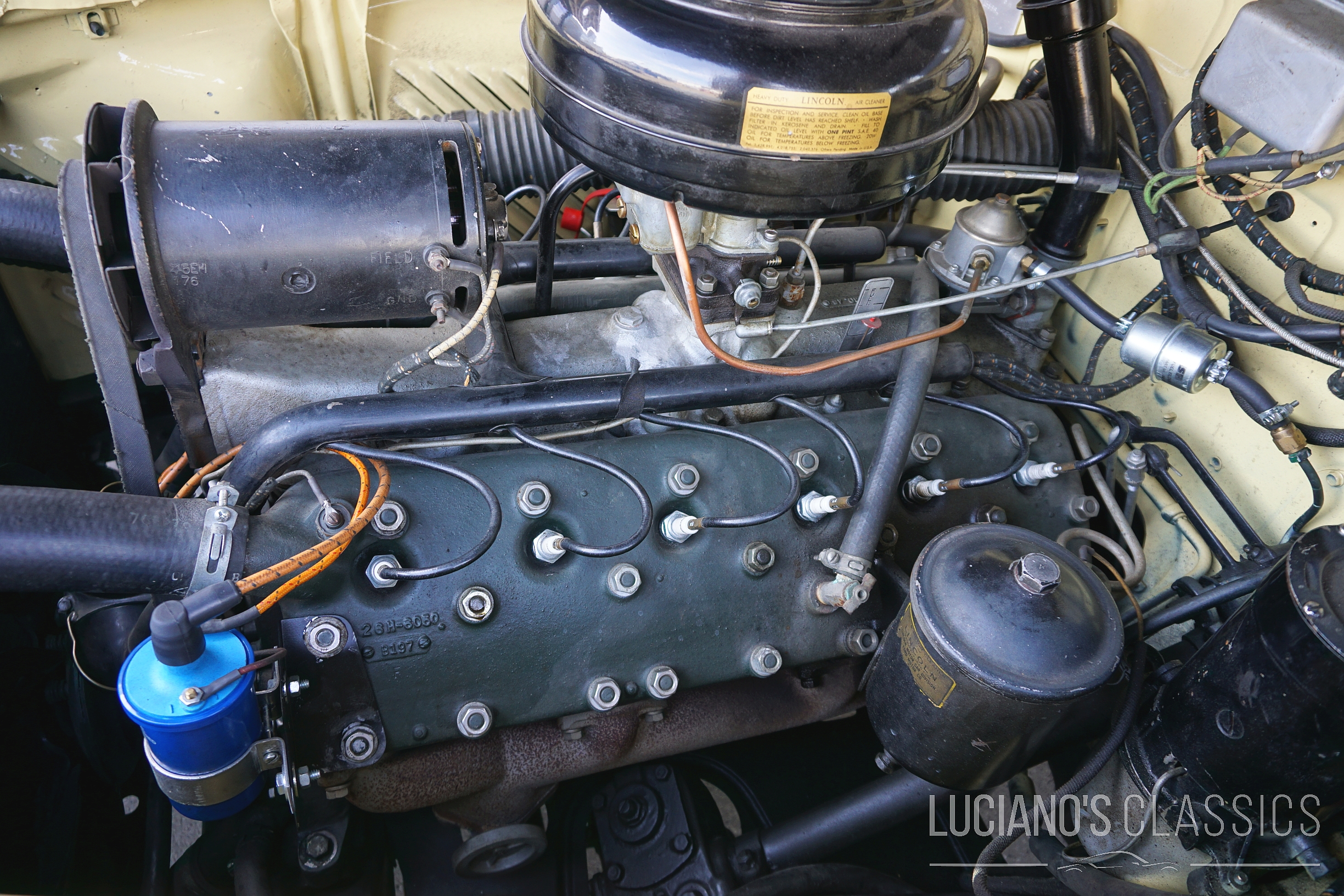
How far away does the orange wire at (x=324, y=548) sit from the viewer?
37.1 inches

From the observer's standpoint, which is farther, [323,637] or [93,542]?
[323,637]

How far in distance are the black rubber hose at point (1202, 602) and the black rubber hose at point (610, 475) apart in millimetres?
774

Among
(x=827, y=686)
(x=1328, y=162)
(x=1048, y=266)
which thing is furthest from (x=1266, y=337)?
(x=827, y=686)

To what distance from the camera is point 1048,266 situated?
59.9 inches

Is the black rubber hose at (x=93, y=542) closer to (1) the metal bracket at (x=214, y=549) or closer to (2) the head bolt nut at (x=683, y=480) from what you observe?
(1) the metal bracket at (x=214, y=549)

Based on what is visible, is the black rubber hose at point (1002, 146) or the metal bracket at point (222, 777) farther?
the black rubber hose at point (1002, 146)

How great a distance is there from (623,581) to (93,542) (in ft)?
1.97

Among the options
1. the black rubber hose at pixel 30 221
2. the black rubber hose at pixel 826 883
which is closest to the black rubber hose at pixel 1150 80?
the black rubber hose at pixel 826 883

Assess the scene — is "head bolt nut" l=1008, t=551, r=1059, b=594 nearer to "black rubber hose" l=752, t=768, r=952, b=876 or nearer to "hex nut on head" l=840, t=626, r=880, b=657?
"hex nut on head" l=840, t=626, r=880, b=657

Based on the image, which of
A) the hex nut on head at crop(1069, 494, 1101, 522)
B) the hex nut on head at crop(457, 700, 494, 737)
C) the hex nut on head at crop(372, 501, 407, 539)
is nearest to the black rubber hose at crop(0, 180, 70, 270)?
the hex nut on head at crop(372, 501, 407, 539)

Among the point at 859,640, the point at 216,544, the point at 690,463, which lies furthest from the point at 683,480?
the point at 216,544

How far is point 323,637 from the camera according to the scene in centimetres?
105

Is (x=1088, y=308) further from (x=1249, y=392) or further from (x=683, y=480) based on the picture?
(x=683, y=480)

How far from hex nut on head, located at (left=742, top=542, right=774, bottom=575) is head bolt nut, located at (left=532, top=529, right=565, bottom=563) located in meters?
0.26
